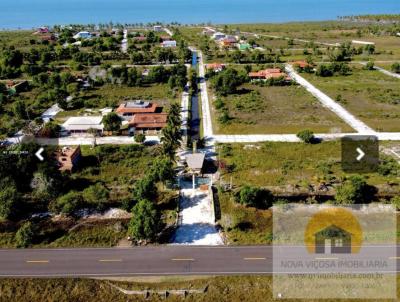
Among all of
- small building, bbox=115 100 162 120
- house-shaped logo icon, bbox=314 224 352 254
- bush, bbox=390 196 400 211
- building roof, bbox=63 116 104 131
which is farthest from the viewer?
small building, bbox=115 100 162 120

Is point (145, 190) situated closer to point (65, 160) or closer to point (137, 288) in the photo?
point (137, 288)

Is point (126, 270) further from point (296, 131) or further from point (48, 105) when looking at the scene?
point (48, 105)

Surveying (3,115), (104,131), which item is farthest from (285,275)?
(3,115)

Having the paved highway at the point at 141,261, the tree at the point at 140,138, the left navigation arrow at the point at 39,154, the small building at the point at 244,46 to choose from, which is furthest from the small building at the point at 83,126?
the small building at the point at 244,46

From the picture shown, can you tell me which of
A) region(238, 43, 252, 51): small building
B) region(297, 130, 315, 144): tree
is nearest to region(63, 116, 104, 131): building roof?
region(297, 130, 315, 144): tree

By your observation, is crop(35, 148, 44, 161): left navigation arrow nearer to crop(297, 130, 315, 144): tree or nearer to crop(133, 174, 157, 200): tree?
crop(133, 174, 157, 200): tree

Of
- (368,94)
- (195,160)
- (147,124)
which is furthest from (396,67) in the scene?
(195,160)
